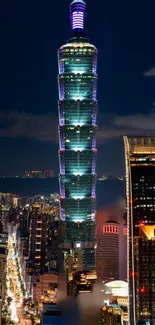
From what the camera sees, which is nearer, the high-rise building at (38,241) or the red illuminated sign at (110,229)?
the high-rise building at (38,241)

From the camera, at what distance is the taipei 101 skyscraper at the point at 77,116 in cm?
1645

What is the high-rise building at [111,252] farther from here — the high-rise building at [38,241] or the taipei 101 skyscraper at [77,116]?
the high-rise building at [38,241]

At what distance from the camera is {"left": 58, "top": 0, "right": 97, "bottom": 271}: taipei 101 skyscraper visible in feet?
54.0

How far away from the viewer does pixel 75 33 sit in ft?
55.3

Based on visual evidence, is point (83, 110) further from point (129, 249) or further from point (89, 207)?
point (129, 249)

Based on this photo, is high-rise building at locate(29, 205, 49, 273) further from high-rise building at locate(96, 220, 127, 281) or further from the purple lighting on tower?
the purple lighting on tower

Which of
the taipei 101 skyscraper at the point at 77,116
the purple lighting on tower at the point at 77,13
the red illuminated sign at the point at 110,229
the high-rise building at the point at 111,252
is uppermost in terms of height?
the purple lighting on tower at the point at 77,13

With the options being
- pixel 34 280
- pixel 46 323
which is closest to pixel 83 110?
pixel 34 280

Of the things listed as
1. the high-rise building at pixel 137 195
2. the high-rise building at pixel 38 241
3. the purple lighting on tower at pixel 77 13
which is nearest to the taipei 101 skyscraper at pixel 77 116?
the purple lighting on tower at pixel 77 13

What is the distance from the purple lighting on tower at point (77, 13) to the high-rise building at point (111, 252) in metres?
Answer: 6.29

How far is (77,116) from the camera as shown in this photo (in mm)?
16484

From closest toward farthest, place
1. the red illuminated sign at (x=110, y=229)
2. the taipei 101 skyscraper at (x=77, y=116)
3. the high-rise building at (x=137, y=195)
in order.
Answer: the high-rise building at (x=137, y=195) → the red illuminated sign at (x=110, y=229) → the taipei 101 skyscraper at (x=77, y=116)

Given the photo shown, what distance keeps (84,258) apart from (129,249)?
16.2ft

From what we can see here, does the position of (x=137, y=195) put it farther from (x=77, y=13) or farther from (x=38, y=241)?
(x=77, y=13)
